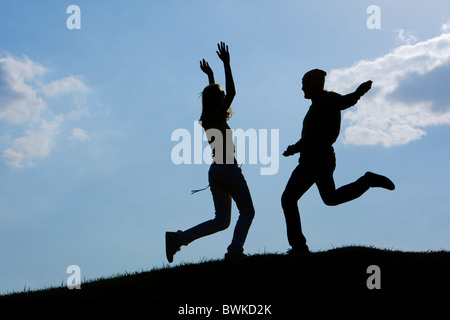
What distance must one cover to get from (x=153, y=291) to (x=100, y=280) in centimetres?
209

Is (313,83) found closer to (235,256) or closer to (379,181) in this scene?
(379,181)

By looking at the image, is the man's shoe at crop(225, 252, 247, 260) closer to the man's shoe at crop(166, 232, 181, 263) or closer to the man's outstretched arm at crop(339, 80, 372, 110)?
the man's shoe at crop(166, 232, 181, 263)

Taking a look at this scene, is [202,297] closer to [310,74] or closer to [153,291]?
[153,291]

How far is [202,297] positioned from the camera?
829cm

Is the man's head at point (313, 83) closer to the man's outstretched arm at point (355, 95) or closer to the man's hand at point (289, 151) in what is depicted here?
the man's outstretched arm at point (355, 95)

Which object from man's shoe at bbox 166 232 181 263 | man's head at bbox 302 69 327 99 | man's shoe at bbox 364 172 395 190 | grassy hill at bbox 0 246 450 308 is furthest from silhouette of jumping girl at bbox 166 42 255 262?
man's shoe at bbox 364 172 395 190

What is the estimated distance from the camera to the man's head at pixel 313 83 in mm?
10180

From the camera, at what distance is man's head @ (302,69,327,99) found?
10180 mm

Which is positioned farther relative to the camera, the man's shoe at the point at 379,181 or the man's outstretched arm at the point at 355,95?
the man's shoe at the point at 379,181

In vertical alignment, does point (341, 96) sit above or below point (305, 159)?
above

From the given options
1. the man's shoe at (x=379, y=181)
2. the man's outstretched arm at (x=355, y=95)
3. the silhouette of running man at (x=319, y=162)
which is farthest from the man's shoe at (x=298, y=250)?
the man's outstretched arm at (x=355, y=95)

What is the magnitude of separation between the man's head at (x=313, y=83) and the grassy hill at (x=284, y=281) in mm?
2693

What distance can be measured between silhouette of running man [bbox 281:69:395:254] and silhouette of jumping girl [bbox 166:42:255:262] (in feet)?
2.82
